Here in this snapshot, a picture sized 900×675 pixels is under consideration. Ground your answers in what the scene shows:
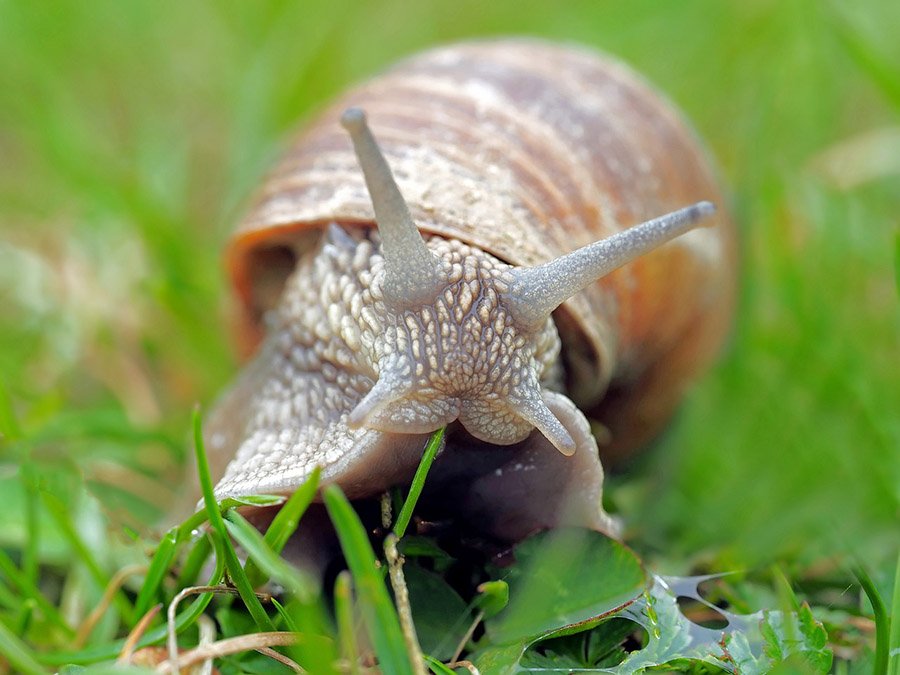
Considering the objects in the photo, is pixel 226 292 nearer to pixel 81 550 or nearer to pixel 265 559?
pixel 81 550

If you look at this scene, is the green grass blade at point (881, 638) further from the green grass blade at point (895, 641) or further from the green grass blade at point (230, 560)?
the green grass blade at point (230, 560)

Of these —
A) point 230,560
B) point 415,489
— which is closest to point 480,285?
point 415,489

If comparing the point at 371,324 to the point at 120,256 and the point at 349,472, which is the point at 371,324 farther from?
the point at 120,256

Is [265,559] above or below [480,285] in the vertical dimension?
below

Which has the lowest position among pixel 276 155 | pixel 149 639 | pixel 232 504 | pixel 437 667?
pixel 437 667

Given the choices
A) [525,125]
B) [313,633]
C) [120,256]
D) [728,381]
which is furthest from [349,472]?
[120,256]

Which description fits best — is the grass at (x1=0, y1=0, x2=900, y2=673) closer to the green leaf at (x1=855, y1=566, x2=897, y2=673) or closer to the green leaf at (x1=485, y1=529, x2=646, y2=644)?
the green leaf at (x1=855, y1=566, x2=897, y2=673)

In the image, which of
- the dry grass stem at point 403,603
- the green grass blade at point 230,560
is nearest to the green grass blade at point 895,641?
the dry grass stem at point 403,603
